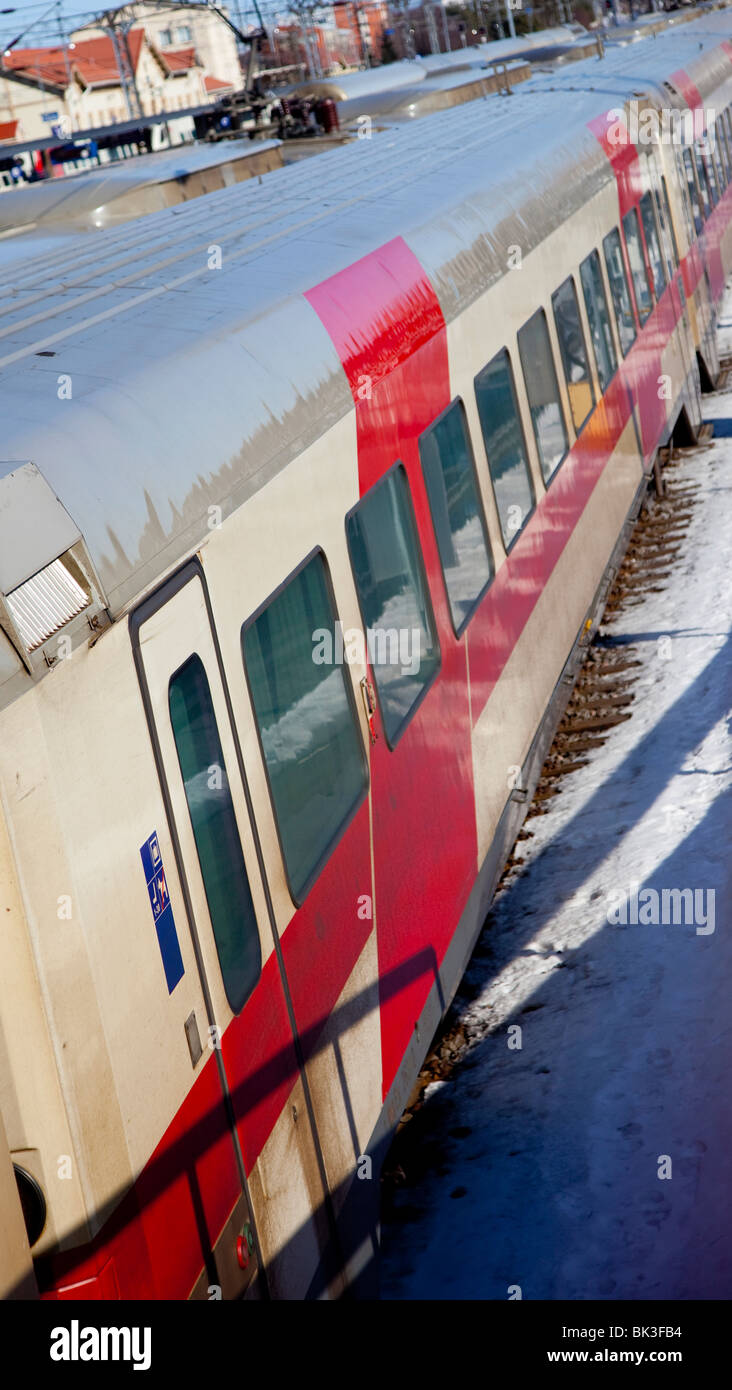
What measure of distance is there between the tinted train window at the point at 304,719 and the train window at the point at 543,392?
303 cm

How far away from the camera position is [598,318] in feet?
27.5

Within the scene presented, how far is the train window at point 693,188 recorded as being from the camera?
12926mm

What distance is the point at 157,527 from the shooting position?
279 centimetres

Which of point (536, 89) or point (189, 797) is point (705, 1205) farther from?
point (536, 89)

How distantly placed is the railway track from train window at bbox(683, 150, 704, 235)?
6.29 feet

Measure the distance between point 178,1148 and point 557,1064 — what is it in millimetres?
2809

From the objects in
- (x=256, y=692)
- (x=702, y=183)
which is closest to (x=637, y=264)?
(x=702, y=183)

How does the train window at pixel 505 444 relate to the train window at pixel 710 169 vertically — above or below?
below

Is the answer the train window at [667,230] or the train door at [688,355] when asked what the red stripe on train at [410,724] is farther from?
the train door at [688,355]

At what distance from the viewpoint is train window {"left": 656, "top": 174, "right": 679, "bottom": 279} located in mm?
11266

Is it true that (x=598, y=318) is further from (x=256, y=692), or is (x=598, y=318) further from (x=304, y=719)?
(x=256, y=692)

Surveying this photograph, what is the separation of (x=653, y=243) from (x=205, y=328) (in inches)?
317

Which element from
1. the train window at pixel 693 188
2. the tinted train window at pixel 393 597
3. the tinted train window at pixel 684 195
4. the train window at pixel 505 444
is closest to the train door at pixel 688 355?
the tinted train window at pixel 684 195
